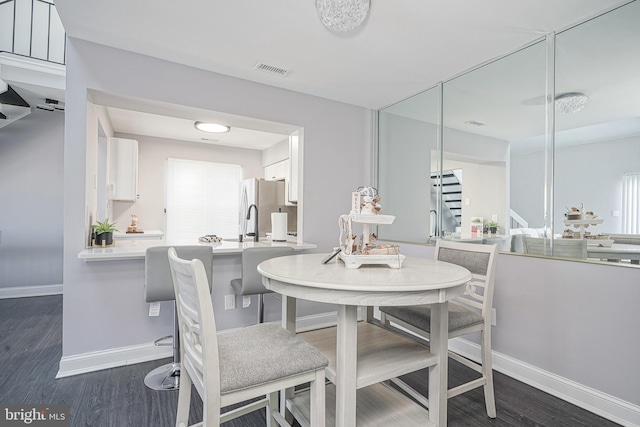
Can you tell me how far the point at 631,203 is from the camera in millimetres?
1840

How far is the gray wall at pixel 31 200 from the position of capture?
4207 mm

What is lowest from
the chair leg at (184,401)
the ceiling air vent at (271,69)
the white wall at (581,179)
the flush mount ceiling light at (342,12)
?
the chair leg at (184,401)

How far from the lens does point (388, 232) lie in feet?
12.1

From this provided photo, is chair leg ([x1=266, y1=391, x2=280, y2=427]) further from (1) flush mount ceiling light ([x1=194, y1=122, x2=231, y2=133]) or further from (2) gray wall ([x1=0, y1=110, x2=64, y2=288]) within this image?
(2) gray wall ([x1=0, y1=110, x2=64, y2=288])

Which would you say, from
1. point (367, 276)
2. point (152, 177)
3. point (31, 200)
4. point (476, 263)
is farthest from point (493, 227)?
point (31, 200)

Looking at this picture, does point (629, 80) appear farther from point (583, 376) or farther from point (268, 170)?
point (268, 170)

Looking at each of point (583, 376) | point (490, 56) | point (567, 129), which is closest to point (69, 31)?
point (490, 56)

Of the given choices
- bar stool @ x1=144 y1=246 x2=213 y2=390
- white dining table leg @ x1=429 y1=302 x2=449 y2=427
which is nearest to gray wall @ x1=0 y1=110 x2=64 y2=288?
bar stool @ x1=144 y1=246 x2=213 y2=390

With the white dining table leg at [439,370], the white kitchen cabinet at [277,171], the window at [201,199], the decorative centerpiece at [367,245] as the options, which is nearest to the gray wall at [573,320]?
the white dining table leg at [439,370]

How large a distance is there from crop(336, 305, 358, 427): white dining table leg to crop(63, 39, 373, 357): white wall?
1.80 m

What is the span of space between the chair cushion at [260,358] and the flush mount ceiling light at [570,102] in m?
2.30

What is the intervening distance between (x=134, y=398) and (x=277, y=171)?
13.3 feet

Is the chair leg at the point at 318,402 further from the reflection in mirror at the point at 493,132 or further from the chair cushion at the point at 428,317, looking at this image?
the reflection in mirror at the point at 493,132

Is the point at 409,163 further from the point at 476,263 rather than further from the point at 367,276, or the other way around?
Result: the point at 367,276
